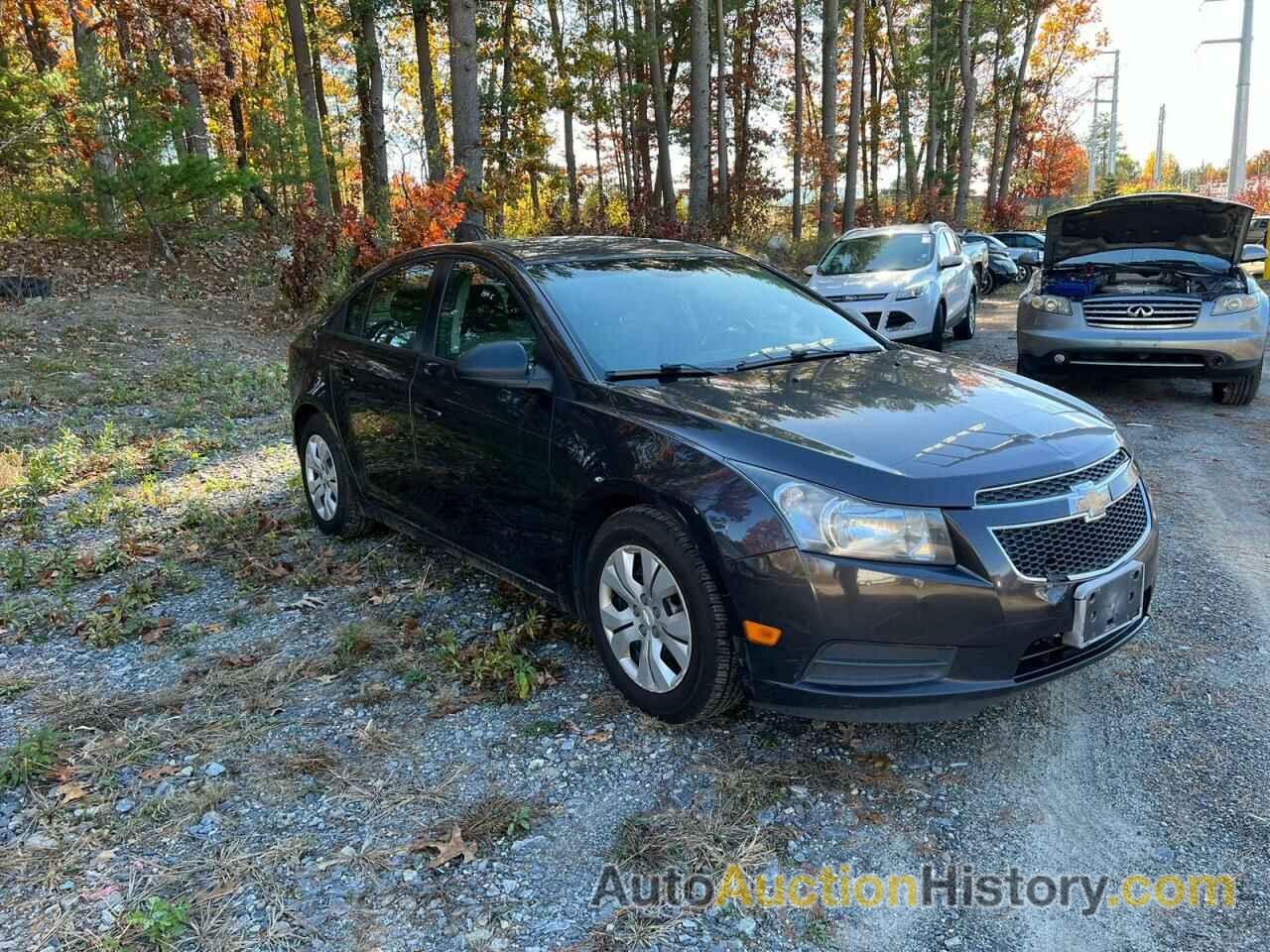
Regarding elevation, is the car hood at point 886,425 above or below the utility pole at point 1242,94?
below

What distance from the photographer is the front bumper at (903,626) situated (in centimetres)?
270

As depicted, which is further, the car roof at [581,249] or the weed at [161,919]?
the car roof at [581,249]

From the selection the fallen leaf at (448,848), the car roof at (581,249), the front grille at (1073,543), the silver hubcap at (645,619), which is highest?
the car roof at (581,249)

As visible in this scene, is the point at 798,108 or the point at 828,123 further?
the point at 798,108

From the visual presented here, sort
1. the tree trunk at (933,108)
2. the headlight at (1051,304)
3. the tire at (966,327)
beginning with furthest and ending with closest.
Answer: the tree trunk at (933,108) < the tire at (966,327) < the headlight at (1051,304)

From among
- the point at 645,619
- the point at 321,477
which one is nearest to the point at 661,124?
the point at 321,477

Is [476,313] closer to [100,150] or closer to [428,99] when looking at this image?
[100,150]

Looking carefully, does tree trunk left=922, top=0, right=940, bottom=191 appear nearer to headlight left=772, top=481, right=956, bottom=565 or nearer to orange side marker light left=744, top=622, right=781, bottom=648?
headlight left=772, top=481, right=956, bottom=565

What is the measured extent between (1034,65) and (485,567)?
44.8m

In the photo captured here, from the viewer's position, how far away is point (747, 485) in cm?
285

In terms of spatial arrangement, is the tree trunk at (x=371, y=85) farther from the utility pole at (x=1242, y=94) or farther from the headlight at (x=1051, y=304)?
the utility pole at (x=1242, y=94)

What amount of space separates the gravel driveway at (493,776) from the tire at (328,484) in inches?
10.0

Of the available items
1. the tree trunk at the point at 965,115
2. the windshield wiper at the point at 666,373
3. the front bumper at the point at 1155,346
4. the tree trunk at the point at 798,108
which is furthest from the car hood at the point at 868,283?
the tree trunk at the point at 965,115

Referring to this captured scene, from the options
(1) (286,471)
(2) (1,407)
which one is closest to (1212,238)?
(1) (286,471)
